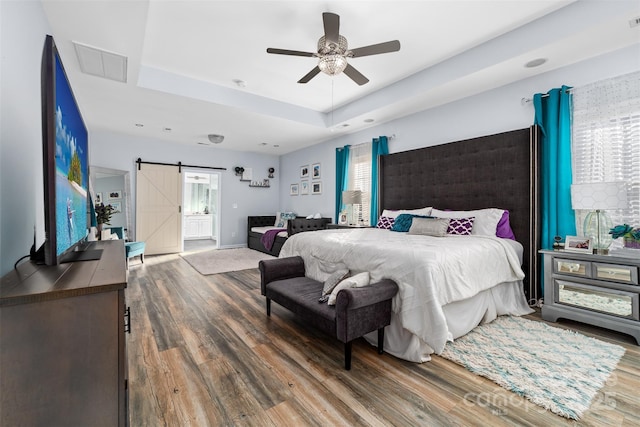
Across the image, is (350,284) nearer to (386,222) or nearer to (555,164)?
(386,222)

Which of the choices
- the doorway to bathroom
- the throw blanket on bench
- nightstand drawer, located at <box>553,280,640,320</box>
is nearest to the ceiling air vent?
the throw blanket on bench

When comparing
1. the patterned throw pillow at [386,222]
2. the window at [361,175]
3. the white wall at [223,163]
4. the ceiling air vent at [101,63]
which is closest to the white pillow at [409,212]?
the patterned throw pillow at [386,222]

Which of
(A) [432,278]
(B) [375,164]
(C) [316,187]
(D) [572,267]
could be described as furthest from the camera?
(C) [316,187]

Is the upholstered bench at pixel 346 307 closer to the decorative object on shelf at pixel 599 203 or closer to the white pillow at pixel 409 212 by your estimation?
the decorative object on shelf at pixel 599 203

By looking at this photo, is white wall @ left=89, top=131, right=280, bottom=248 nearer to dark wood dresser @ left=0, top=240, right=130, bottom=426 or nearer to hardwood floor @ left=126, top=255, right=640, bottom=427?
hardwood floor @ left=126, top=255, right=640, bottom=427

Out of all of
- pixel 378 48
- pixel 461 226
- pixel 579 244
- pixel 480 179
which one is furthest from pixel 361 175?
pixel 579 244

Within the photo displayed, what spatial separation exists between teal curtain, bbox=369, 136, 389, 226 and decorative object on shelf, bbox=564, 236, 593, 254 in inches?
108

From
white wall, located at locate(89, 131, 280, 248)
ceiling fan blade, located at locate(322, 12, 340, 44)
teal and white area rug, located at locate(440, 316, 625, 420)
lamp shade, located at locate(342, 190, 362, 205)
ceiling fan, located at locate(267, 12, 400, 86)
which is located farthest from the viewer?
white wall, located at locate(89, 131, 280, 248)

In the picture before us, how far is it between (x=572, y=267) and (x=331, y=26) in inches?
→ 122

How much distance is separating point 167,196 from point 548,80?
280 inches

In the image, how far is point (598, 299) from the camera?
2.49 metres

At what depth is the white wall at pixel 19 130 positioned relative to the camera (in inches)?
51.6

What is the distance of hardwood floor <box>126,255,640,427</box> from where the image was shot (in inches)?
59.6

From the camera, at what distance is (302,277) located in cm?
294
